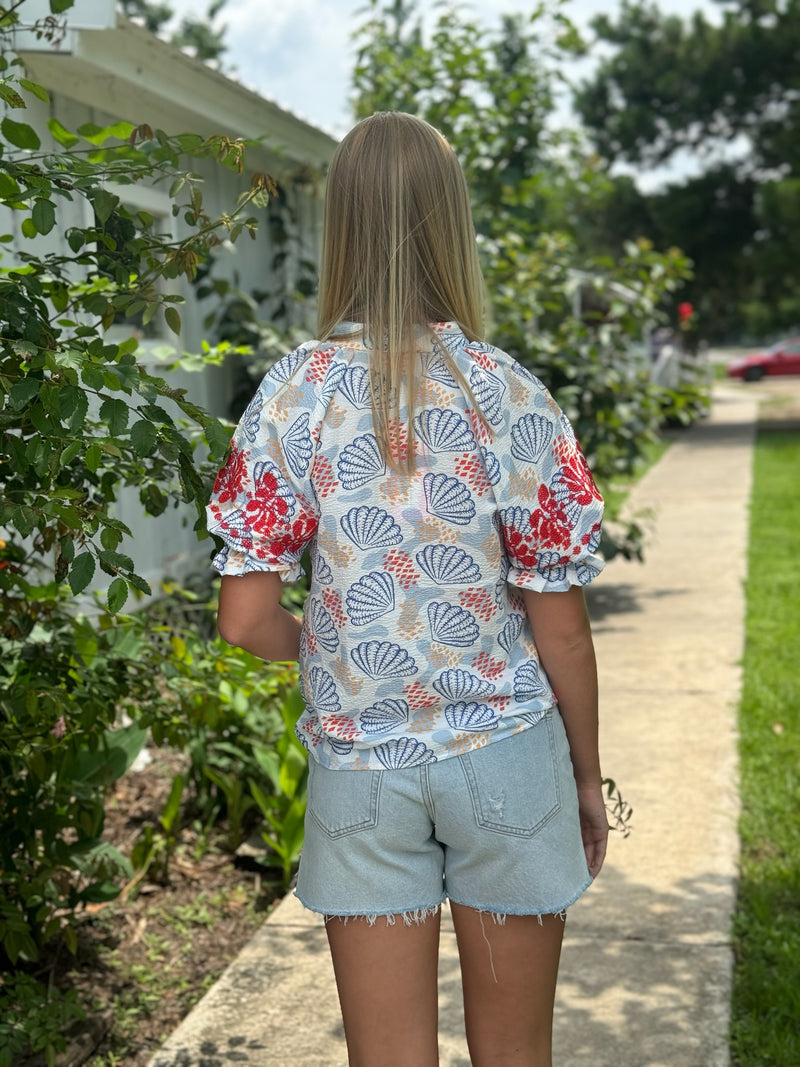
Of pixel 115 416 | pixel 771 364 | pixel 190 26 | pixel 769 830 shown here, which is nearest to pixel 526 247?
pixel 769 830

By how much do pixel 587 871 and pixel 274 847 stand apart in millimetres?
2142

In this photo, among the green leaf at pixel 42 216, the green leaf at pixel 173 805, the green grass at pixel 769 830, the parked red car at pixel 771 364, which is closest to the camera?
the green leaf at pixel 42 216

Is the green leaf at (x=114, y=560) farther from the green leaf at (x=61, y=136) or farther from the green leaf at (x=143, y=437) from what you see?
the green leaf at (x=61, y=136)

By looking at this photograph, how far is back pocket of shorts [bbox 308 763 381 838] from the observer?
5.77 ft

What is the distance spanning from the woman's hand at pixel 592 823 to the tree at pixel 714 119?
68.3ft

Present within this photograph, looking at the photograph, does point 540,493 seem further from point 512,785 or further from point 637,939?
point 637,939

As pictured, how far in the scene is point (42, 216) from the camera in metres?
2.05

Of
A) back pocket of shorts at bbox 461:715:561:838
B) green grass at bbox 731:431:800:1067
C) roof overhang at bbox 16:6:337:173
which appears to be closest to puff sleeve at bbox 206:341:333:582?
back pocket of shorts at bbox 461:715:561:838

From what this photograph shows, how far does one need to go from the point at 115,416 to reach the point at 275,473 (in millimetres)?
346

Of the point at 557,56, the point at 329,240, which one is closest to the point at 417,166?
the point at 329,240

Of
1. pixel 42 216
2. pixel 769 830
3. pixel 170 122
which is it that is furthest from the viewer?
pixel 170 122

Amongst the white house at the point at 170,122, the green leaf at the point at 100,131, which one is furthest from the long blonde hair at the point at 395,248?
the white house at the point at 170,122

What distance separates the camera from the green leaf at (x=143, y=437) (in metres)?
1.98

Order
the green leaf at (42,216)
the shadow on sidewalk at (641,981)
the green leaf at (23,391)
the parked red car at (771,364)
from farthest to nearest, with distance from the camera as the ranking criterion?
the parked red car at (771,364), the shadow on sidewalk at (641,981), the green leaf at (42,216), the green leaf at (23,391)
